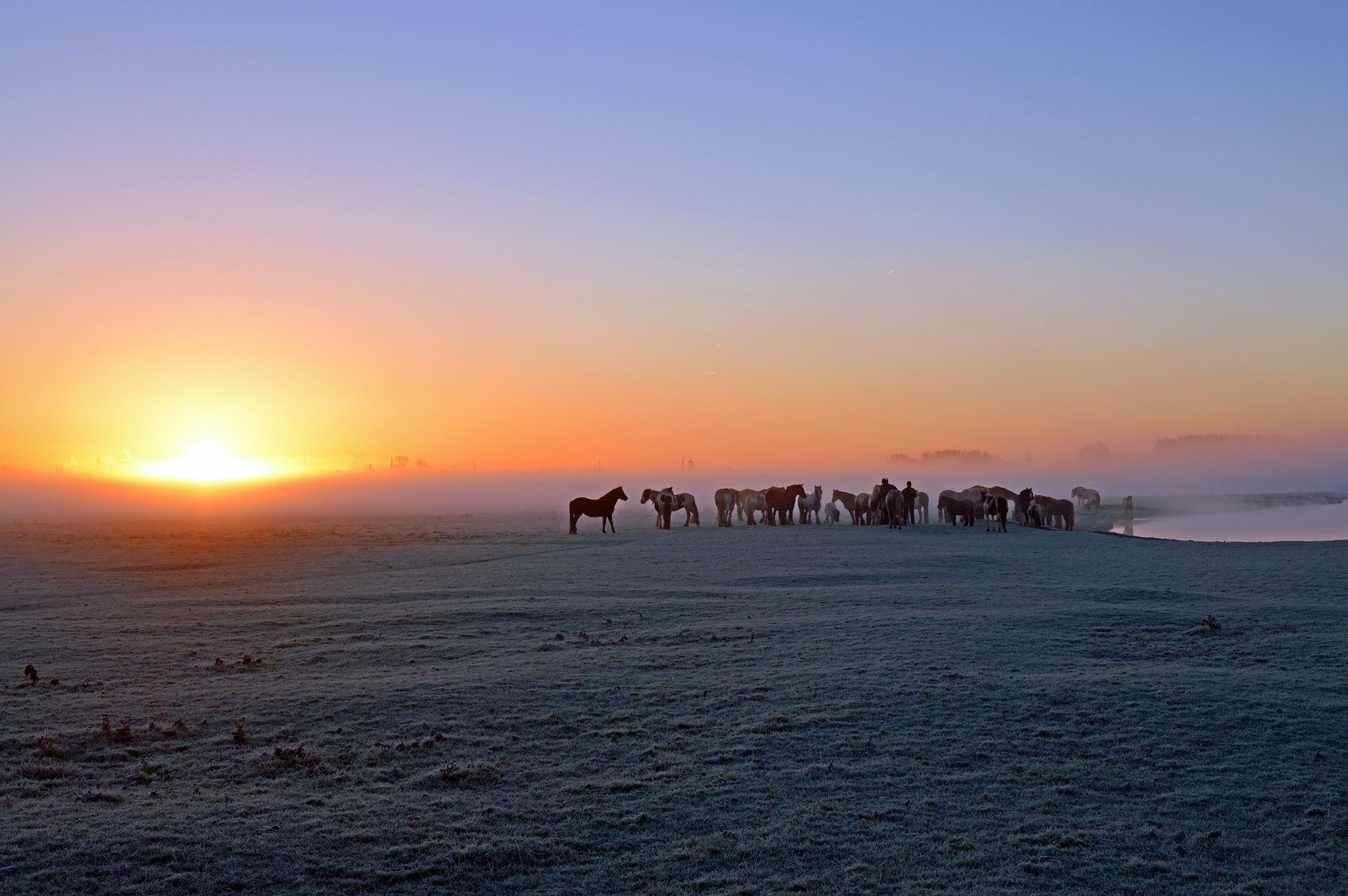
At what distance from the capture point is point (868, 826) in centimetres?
657

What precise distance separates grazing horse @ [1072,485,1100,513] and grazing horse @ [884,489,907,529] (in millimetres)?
31686

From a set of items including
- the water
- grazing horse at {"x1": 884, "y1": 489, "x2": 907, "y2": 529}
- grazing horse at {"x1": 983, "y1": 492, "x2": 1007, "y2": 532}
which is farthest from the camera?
the water

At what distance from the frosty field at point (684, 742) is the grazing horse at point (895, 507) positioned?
19.2 m

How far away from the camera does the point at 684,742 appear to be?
8.34 metres

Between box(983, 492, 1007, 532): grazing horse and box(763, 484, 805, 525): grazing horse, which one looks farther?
box(763, 484, 805, 525): grazing horse

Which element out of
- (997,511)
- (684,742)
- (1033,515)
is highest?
(997,511)

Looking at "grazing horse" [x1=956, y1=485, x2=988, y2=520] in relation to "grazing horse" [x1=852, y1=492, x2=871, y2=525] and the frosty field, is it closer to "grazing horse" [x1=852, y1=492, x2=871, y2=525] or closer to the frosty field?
"grazing horse" [x1=852, y1=492, x2=871, y2=525]

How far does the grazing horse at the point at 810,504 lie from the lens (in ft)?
141

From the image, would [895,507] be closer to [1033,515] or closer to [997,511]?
[997,511]

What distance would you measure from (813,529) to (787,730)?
2576 centimetres

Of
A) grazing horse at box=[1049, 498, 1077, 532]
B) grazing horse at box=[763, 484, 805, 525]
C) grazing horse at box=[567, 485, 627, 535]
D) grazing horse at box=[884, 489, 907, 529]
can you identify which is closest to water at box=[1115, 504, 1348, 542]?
grazing horse at box=[1049, 498, 1077, 532]

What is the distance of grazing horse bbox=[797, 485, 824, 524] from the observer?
141 ft

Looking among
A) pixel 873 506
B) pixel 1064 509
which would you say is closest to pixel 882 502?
pixel 873 506

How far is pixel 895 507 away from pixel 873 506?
366 cm
